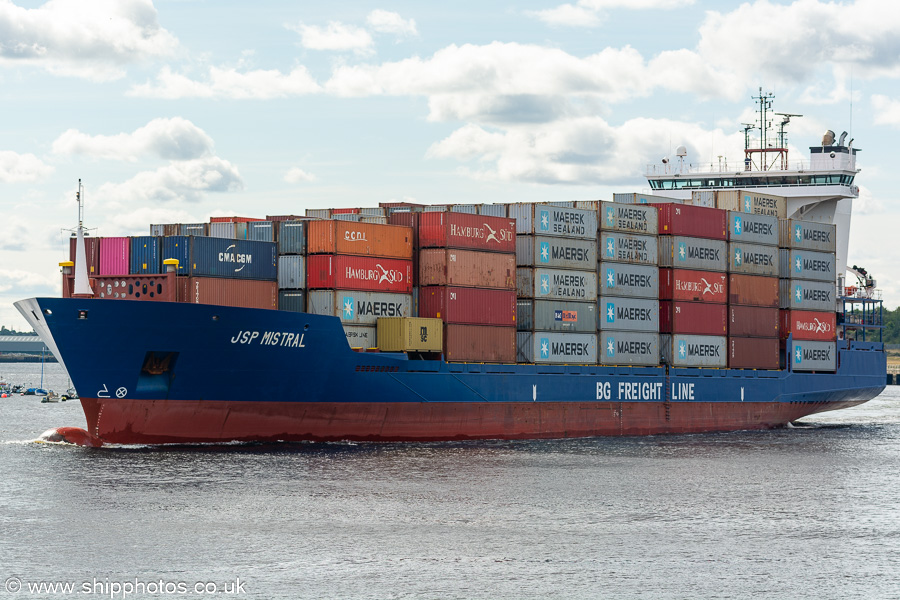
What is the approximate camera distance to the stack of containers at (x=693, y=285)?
2008 inches

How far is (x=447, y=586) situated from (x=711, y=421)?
35336 millimetres

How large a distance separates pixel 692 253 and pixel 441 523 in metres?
27.8

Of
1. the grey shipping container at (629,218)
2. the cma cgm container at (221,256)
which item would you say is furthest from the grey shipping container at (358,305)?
the grey shipping container at (629,218)

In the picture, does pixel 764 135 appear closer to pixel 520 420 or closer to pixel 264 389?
pixel 520 420

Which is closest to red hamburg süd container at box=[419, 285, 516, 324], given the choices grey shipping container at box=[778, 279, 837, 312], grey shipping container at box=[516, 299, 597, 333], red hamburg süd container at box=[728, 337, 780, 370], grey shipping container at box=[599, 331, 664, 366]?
grey shipping container at box=[516, 299, 597, 333]

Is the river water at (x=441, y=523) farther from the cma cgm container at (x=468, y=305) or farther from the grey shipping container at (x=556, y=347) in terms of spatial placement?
the cma cgm container at (x=468, y=305)

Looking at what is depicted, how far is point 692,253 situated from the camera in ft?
170

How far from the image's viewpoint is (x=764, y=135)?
2638 inches

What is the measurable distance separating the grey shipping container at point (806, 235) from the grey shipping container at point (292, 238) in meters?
28.1

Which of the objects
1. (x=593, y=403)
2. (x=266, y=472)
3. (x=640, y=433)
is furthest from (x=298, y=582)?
(x=640, y=433)

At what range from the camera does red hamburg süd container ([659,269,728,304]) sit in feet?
167

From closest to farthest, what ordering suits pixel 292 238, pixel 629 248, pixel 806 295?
1. pixel 292 238
2. pixel 629 248
3. pixel 806 295

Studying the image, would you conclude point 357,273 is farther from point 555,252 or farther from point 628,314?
point 628,314

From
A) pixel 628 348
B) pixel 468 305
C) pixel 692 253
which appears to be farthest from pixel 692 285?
pixel 468 305
